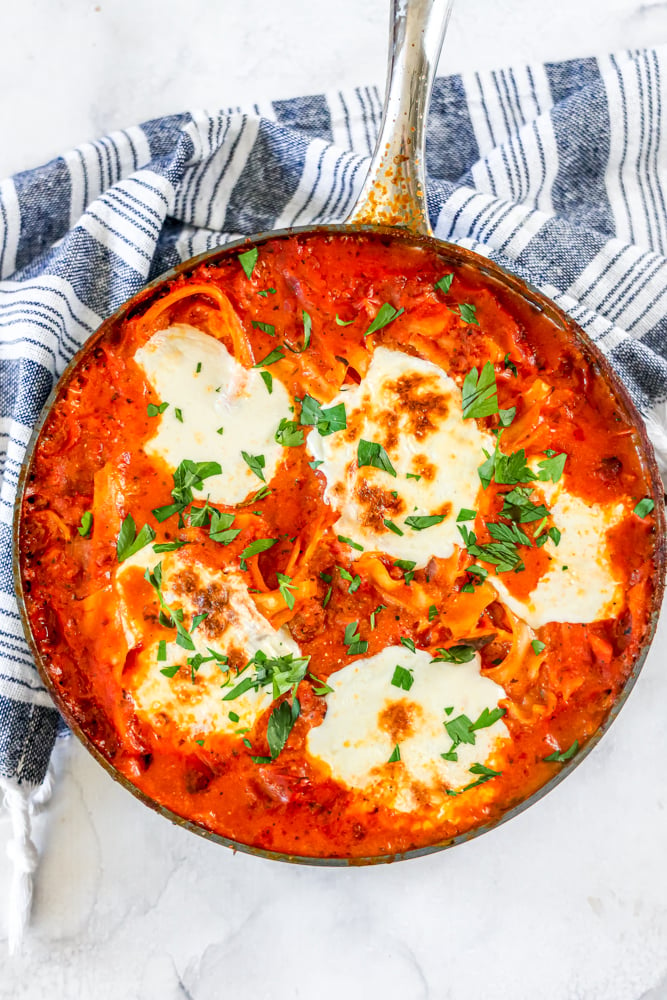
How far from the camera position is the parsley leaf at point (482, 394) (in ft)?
7.36

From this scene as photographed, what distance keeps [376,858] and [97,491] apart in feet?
3.55

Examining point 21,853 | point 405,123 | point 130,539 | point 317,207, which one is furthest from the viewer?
point 317,207

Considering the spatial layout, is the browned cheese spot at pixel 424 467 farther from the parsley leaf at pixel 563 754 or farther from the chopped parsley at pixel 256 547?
the parsley leaf at pixel 563 754

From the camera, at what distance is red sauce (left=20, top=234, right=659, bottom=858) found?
223 centimetres

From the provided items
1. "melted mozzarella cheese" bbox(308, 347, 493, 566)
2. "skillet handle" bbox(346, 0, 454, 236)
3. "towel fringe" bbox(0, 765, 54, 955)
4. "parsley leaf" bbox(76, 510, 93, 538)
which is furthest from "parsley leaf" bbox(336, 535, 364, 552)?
"towel fringe" bbox(0, 765, 54, 955)

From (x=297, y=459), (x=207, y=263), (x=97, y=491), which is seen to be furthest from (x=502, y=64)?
(x=97, y=491)

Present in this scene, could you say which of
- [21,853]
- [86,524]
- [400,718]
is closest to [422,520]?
[400,718]

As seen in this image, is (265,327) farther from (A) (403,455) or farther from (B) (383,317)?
(A) (403,455)

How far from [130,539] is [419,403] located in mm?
753

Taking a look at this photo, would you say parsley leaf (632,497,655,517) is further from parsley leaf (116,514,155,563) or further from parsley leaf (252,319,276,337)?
parsley leaf (116,514,155,563)

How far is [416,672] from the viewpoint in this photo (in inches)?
89.4

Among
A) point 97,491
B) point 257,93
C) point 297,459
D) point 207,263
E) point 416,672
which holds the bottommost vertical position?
point 416,672

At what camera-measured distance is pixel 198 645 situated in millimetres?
2225

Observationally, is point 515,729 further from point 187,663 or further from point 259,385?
point 259,385
